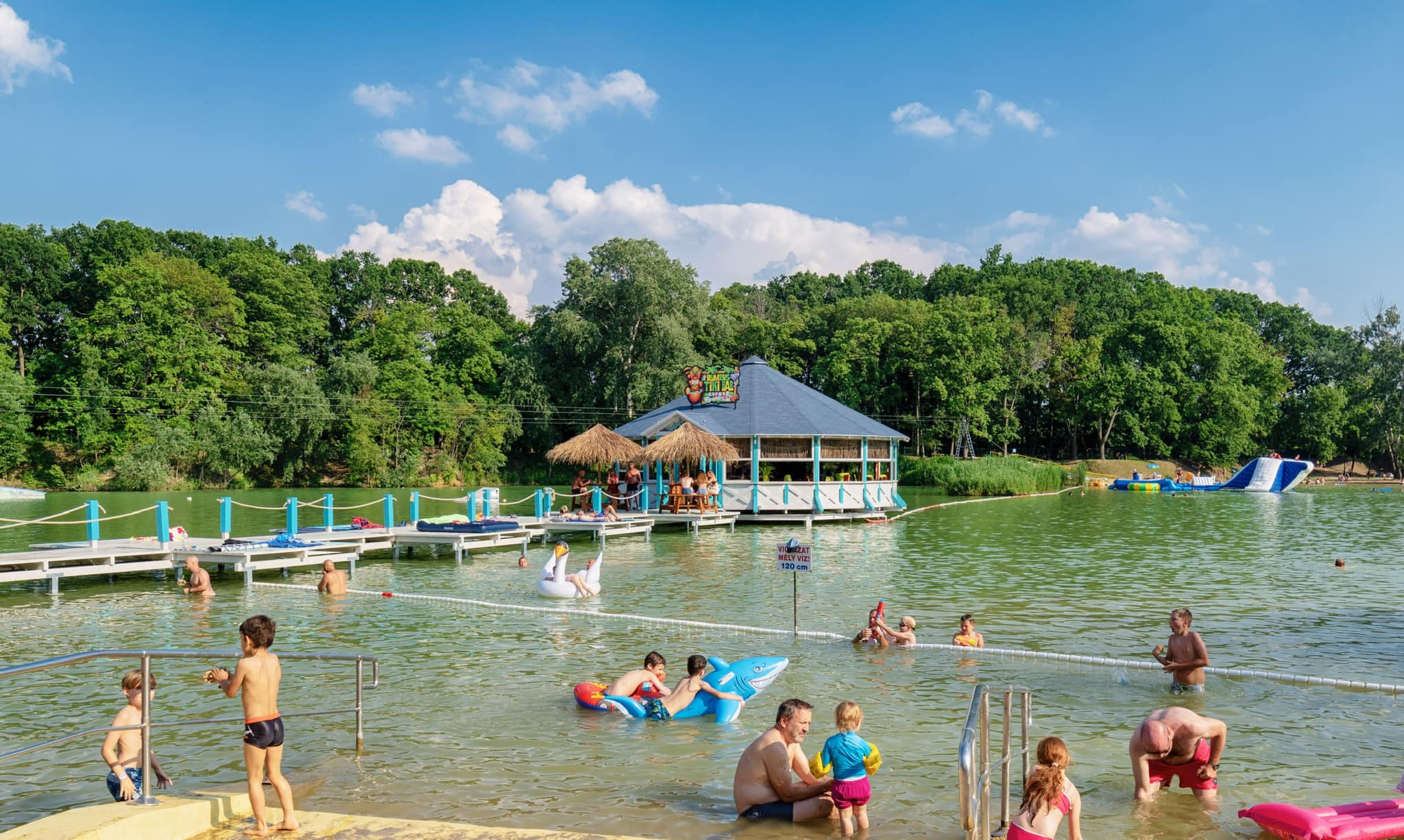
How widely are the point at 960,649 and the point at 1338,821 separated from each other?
699 centimetres

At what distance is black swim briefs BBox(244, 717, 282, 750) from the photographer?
699cm


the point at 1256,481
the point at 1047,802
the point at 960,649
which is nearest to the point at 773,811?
the point at 1047,802

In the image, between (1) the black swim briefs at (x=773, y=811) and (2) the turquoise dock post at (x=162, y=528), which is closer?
(1) the black swim briefs at (x=773, y=811)

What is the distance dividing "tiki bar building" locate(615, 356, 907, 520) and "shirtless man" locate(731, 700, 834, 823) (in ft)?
89.6

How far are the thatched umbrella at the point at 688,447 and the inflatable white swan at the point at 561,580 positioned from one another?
14.2m

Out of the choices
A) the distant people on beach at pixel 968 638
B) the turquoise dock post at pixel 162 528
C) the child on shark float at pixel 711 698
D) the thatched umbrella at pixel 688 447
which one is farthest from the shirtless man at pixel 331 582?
the thatched umbrella at pixel 688 447

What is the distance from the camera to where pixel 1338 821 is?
283 inches

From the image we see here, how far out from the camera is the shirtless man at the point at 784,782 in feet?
25.6

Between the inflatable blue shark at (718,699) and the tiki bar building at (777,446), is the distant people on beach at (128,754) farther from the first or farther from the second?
the tiki bar building at (777,446)

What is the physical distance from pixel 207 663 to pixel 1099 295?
94336 millimetres

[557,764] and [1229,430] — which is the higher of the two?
[1229,430]

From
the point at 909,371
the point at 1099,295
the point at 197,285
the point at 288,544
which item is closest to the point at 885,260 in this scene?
the point at 1099,295

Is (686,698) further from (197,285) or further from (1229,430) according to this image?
(1229,430)

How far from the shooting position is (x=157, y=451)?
189ft
